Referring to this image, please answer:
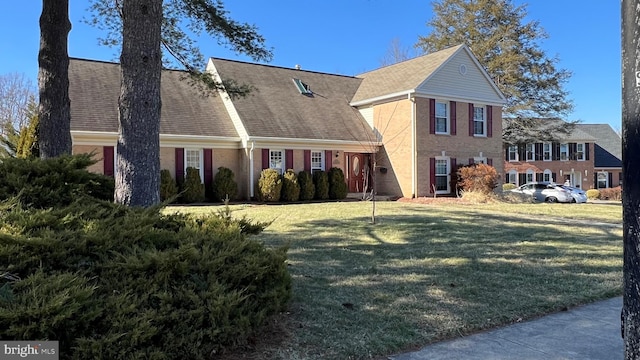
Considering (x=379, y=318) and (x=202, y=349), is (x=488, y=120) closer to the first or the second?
(x=379, y=318)

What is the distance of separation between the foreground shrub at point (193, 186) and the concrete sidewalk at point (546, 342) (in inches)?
572

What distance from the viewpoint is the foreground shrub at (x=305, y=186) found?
62.3ft

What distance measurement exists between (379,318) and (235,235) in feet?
5.07

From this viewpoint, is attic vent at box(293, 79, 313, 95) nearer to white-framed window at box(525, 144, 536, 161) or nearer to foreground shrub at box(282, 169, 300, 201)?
foreground shrub at box(282, 169, 300, 201)

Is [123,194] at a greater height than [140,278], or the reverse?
[123,194]

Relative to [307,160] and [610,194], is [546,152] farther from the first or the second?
[307,160]

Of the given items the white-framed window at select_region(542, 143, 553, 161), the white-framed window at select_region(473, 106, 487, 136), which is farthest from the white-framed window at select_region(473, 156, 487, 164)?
the white-framed window at select_region(542, 143, 553, 161)

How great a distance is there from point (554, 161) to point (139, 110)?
149ft

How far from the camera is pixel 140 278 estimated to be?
10.4ft

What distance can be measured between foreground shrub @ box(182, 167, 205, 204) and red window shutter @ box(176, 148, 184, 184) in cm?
22

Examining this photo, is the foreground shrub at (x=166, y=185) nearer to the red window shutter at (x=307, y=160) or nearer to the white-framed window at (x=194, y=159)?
the white-framed window at (x=194, y=159)

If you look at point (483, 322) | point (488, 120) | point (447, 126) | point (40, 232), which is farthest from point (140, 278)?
point (488, 120)

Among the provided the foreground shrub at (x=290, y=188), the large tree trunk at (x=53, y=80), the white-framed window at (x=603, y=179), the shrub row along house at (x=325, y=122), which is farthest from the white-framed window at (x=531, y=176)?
the large tree trunk at (x=53, y=80)

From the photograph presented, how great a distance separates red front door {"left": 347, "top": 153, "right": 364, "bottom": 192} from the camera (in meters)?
21.7
